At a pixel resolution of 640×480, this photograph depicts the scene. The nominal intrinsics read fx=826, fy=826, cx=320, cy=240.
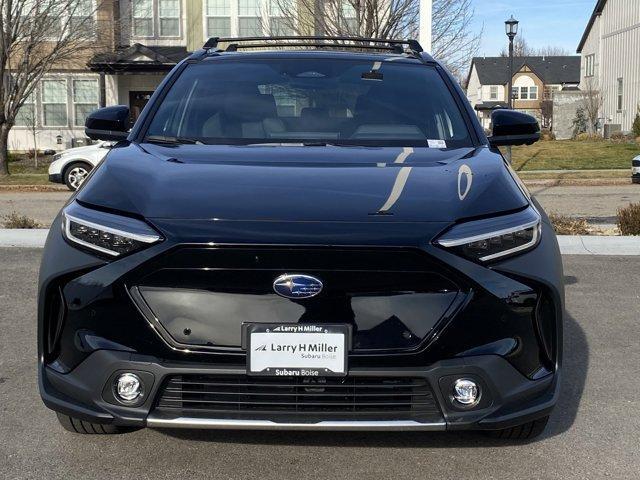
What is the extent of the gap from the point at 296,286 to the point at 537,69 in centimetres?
9400

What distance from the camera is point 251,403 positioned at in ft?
9.39

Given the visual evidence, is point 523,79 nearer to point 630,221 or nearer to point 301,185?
point 630,221

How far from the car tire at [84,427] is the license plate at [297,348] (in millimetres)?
915

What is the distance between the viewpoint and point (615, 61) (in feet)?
146

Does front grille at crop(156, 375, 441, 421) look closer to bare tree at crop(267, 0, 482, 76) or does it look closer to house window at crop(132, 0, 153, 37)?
bare tree at crop(267, 0, 482, 76)

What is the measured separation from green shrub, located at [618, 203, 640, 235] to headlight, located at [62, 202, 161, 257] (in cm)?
783

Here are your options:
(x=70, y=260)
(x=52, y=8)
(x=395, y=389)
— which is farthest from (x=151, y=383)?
(x=52, y=8)

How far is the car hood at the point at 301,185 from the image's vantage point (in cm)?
296

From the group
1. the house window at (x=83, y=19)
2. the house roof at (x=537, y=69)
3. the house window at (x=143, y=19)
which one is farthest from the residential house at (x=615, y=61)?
the house roof at (x=537, y=69)

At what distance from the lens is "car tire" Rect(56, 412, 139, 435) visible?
339cm

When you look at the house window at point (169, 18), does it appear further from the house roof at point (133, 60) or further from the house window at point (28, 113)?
the house window at point (28, 113)

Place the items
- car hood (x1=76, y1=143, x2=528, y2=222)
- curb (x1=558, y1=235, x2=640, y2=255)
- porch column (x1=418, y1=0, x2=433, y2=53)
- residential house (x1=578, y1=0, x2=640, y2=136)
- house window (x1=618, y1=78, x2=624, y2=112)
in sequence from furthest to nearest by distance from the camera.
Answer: house window (x1=618, y1=78, x2=624, y2=112), residential house (x1=578, y1=0, x2=640, y2=136), porch column (x1=418, y1=0, x2=433, y2=53), curb (x1=558, y1=235, x2=640, y2=255), car hood (x1=76, y1=143, x2=528, y2=222)

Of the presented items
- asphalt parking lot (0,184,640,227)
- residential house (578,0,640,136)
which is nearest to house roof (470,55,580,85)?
residential house (578,0,640,136)

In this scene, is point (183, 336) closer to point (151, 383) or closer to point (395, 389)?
point (151, 383)
